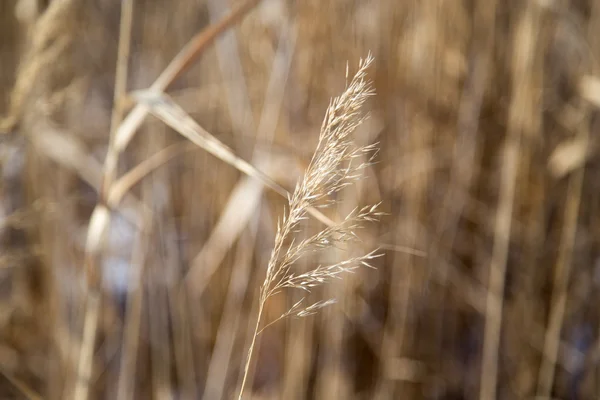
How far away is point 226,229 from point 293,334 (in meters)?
0.23

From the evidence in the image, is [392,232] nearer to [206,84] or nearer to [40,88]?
[206,84]

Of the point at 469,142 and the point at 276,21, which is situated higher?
the point at 276,21

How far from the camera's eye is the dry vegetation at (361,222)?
0.91 metres

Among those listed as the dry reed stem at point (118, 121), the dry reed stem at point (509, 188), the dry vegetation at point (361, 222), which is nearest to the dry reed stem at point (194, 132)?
the dry reed stem at point (118, 121)

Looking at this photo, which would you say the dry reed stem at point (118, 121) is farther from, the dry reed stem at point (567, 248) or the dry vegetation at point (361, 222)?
the dry reed stem at point (567, 248)

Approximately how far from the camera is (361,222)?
941 mm

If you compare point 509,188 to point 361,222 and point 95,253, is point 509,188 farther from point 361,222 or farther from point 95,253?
point 95,253

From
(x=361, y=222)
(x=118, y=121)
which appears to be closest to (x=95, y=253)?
(x=118, y=121)

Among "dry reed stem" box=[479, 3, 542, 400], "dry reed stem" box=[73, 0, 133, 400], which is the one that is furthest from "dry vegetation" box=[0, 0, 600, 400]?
"dry reed stem" box=[73, 0, 133, 400]

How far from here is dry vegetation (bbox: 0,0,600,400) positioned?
2.99ft

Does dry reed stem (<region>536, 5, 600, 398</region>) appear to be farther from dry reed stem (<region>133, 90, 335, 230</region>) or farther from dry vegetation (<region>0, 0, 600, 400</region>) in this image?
dry reed stem (<region>133, 90, 335, 230</region>)

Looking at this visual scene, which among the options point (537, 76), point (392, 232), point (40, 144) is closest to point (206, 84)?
point (40, 144)

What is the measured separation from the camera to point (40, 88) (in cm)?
86

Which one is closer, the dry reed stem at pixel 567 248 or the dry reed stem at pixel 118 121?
the dry reed stem at pixel 118 121
